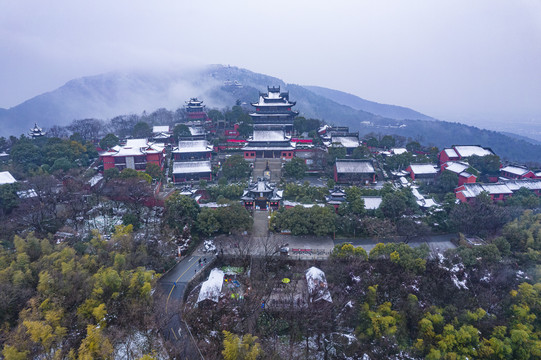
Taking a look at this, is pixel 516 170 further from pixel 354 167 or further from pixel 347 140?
pixel 347 140

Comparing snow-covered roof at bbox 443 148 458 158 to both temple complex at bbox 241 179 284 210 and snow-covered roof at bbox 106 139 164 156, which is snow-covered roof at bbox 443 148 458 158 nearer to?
temple complex at bbox 241 179 284 210

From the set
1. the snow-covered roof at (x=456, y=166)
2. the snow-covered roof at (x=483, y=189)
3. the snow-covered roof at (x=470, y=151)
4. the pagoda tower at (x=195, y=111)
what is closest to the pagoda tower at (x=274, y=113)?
the pagoda tower at (x=195, y=111)

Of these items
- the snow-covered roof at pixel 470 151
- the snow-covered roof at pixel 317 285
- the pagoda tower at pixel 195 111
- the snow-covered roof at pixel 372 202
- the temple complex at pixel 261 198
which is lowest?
the snow-covered roof at pixel 317 285

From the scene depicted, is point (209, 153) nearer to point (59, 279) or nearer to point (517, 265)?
point (59, 279)

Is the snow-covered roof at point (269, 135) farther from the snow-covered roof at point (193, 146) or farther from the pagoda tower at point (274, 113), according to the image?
the snow-covered roof at point (193, 146)

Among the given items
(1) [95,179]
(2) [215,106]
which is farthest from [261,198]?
(2) [215,106]

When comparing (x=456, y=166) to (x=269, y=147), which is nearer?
(x=456, y=166)

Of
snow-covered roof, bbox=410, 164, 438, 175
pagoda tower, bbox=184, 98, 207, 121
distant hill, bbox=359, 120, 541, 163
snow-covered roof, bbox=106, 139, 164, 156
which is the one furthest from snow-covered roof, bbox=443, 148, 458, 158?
pagoda tower, bbox=184, 98, 207, 121
